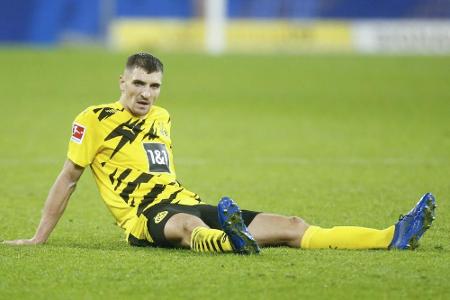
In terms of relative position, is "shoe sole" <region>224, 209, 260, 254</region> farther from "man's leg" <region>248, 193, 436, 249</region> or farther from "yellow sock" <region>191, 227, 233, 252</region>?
"man's leg" <region>248, 193, 436, 249</region>

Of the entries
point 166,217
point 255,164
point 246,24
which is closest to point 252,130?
point 255,164

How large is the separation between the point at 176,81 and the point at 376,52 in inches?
340

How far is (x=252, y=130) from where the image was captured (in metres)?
16.2

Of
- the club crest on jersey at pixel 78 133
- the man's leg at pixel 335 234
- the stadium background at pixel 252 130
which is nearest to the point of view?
the stadium background at pixel 252 130

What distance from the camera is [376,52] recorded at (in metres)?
30.2

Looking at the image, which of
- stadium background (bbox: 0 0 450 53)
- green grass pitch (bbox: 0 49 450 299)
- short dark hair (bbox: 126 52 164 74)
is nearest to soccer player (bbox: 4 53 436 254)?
short dark hair (bbox: 126 52 164 74)

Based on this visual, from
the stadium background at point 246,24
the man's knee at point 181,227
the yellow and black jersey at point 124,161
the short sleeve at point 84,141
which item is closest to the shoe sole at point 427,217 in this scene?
the man's knee at point 181,227

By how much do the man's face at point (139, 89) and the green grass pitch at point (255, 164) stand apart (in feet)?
3.09

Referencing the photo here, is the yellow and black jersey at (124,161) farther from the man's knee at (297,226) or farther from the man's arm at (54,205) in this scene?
the man's knee at (297,226)

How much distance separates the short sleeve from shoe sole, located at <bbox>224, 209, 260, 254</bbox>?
127 cm

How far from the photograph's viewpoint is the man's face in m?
7.07

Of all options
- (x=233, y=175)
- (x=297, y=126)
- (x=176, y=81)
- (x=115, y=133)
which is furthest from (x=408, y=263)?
(x=176, y=81)

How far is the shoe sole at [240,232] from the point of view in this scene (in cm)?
605

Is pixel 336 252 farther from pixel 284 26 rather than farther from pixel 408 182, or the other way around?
pixel 284 26
